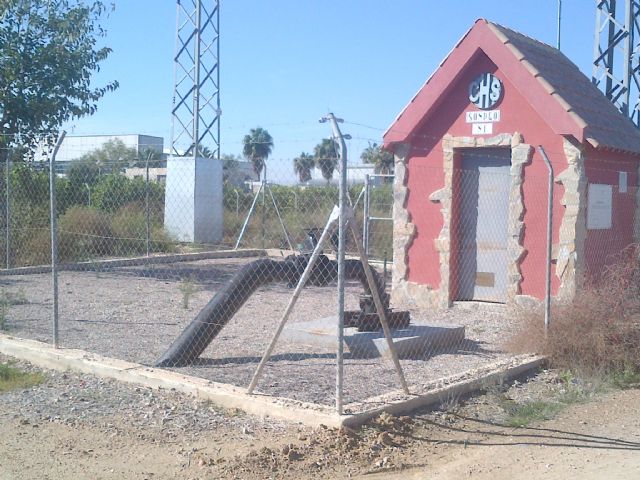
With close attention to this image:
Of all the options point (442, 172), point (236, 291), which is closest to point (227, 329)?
point (236, 291)

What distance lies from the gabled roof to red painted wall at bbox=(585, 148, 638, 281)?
0.28 m

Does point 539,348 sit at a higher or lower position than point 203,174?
lower

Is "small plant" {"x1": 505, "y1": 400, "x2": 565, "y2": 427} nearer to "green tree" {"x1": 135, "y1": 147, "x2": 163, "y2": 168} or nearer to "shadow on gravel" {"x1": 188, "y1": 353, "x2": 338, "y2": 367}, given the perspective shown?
"shadow on gravel" {"x1": 188, "y1": 353, "x2": 338, "y2": 367}

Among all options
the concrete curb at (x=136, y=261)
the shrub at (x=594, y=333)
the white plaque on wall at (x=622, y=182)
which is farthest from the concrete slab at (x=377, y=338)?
the concrete curb at (x=136, y=261)

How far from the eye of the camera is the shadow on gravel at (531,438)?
19.4 ft

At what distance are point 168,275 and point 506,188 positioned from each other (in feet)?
24.8

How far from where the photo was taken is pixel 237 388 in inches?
265

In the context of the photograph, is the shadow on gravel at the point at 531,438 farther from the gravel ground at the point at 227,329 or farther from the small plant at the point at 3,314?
the small plant at the point at 3,314

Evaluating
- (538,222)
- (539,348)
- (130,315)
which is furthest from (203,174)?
(539,348)

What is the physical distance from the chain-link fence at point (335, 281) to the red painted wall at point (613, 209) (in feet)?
0.14

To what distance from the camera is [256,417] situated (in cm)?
620

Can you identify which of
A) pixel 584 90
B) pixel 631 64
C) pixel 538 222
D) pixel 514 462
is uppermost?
pixel 631 64

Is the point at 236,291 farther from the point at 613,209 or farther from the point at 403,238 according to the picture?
the point at 613,209

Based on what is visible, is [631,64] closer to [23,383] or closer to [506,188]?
[506,188]
